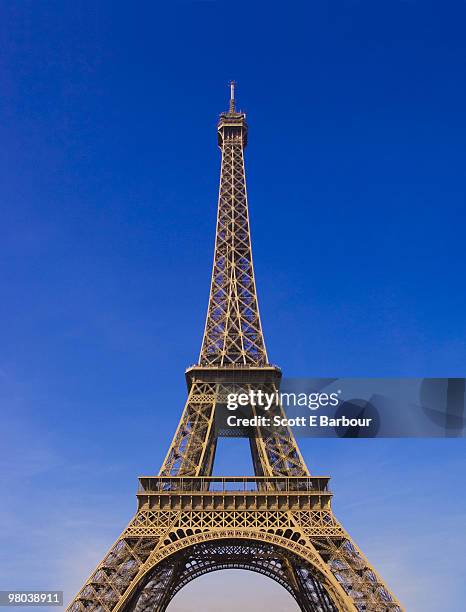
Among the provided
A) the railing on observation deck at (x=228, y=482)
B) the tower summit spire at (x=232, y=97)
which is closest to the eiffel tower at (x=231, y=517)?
the railing on observation deck at (x=228, y=482)

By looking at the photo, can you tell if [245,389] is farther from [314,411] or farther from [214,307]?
[314,411]

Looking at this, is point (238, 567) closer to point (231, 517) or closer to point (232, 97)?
point (231, 517)

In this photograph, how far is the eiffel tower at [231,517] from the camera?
106ft

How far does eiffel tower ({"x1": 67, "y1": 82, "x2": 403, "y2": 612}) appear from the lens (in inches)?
1267

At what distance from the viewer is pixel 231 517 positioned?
35125 millimetres

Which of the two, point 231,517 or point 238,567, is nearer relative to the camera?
point 231,517

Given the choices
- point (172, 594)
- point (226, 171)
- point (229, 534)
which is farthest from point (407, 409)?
point (226, 171)

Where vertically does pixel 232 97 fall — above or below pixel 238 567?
above

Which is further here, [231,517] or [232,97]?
[232,97]

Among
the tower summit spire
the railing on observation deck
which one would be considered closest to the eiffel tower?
the railing on observation deck

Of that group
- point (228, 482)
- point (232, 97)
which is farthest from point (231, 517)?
point (232, 97)

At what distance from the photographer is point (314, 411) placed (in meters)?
29.4

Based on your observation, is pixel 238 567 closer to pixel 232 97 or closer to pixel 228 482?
pixel 228 482

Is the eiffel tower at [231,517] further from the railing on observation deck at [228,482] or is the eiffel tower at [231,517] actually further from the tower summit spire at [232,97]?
the tower summit spire at [232,97]
